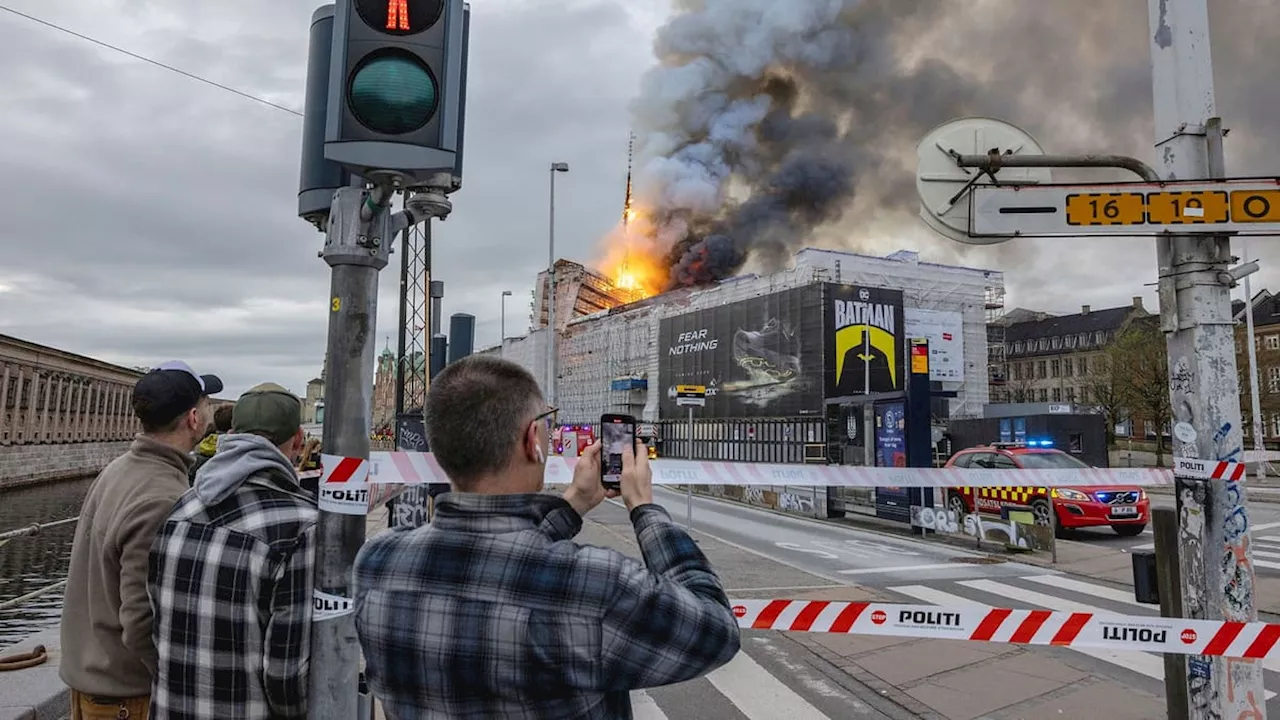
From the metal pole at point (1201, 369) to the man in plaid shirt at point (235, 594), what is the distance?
3884mm

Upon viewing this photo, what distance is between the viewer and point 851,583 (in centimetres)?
919

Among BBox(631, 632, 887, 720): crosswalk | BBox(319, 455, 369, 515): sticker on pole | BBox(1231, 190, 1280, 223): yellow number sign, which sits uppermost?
BBox(1231, 190, 1280, 223): yellow number sign

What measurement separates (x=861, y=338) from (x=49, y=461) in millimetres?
54890

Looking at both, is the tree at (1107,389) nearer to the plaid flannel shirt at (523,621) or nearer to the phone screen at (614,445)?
the phone screen at (614,445)

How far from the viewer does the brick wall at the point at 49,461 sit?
40688 mm

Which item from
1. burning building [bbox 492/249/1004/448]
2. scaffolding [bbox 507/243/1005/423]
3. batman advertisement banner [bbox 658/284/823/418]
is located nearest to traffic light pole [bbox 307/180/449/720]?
burning building [bbox 492/249/1004/448]

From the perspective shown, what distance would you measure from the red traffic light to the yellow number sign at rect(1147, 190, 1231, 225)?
3.39 metres

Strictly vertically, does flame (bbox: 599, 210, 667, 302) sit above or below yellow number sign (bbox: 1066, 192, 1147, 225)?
above

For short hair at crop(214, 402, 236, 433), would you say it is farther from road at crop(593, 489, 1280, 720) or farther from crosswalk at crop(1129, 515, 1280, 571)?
crosswalk at crop(1129, 515, 1280, 571)

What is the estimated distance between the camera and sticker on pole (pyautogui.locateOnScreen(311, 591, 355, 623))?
2.41m

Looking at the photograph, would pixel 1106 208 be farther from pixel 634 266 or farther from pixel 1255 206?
pixel 634 266

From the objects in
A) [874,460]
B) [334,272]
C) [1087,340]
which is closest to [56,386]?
[874,460]

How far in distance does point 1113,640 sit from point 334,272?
3798 mm

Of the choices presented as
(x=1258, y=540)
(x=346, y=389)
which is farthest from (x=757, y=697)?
(x=1258, y=540)
